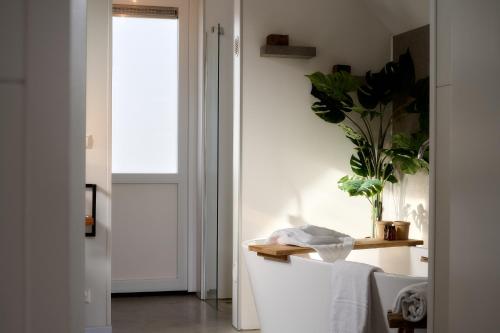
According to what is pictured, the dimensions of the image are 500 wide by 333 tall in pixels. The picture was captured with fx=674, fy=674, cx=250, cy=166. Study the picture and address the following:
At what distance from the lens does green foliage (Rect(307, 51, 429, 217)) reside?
13.9 feet

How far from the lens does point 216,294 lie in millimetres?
5355

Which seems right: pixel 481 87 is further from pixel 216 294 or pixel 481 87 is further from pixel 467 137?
pixel 216 294

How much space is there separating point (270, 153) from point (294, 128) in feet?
0.82

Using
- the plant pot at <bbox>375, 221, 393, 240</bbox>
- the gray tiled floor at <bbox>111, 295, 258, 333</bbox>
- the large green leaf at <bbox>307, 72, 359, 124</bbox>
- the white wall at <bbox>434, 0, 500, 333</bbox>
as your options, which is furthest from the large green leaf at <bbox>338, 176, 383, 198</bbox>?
the white wall at <bbox>434, 0, 500, 333</bbox>

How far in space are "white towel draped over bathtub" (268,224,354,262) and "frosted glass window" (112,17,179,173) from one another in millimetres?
1993

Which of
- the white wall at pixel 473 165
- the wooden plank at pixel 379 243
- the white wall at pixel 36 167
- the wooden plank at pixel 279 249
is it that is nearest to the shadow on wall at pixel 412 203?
the wooden plank at pixel 379 243

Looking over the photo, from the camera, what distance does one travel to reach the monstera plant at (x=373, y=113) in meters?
4.26

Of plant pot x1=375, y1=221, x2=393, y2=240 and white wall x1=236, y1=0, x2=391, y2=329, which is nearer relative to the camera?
plant pot x1=375, y1=221, x2=393, y2=240

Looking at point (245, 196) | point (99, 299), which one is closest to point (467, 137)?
point (245, 196)

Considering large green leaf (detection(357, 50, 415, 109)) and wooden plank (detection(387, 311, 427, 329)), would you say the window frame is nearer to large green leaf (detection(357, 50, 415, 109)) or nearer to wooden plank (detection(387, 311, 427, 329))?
large green leaf (detection(357, 50, 415, 109))

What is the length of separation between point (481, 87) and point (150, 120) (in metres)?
4.21

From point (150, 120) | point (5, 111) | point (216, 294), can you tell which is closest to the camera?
point (5, 111)

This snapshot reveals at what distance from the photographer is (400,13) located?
15.1ft

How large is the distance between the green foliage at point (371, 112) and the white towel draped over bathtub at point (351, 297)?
1256 mm
